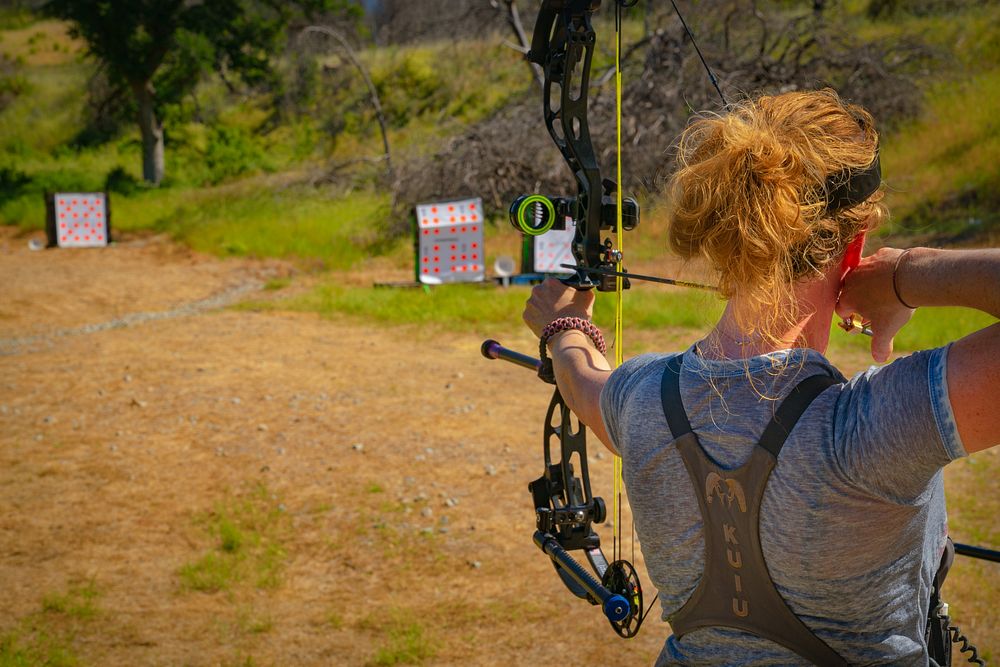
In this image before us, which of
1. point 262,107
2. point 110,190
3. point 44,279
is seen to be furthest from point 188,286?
point 262,107

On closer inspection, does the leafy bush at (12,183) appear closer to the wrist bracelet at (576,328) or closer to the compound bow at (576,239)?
the compound bow at (576,239)

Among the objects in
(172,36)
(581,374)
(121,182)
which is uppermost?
(172,36)

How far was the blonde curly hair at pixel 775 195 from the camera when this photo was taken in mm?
1224

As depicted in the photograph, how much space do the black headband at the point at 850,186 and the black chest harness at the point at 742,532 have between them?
24cm

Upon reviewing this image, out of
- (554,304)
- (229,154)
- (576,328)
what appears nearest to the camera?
(576,328)

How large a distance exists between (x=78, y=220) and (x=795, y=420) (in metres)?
15.8

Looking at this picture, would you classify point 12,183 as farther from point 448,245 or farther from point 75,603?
point 75,603

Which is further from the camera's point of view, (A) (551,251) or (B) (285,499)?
(A) (551,251)

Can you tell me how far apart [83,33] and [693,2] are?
11.7m

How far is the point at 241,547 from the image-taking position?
14.7 ft

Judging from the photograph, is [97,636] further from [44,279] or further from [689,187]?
[44,279]

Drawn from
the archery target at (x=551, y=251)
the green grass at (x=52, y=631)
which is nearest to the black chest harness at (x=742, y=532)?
the green grass at (x=52, y=631)

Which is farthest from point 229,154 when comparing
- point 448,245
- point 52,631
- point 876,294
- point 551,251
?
point 876,294

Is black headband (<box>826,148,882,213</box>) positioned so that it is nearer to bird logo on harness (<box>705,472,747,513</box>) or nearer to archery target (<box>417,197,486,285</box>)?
bird logo on harness (<box>705,472,747,513</box>)
